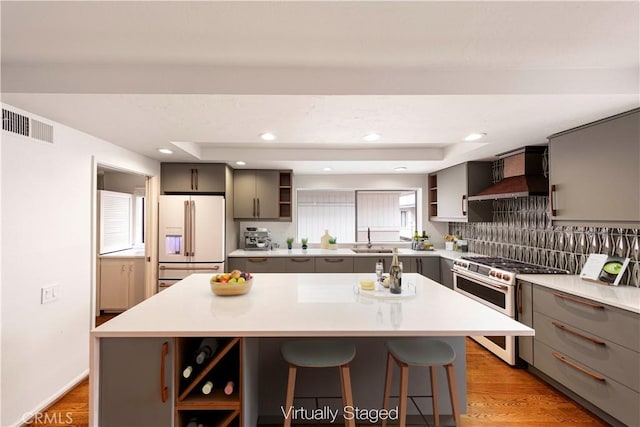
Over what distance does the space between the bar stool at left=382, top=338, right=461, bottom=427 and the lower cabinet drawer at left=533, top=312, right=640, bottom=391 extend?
1.13m

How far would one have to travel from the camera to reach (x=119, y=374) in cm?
144

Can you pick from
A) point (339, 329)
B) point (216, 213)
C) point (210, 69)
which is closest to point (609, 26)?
point (339, 329)

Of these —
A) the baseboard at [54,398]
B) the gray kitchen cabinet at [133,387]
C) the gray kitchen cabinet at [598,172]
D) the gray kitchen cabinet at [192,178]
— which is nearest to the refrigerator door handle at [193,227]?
the gray kitchen cabinet at [192,178]

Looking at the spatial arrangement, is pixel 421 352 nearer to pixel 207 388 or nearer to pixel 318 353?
pixel 318 353

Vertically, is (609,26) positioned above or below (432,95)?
above

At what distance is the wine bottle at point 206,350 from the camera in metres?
1.53

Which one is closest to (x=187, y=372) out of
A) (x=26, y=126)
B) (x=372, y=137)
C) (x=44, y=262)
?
(x=44, y=262)

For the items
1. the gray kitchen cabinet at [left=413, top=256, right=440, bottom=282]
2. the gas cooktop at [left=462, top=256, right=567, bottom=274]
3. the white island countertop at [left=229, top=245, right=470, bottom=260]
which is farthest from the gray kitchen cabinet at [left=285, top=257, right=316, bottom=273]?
the gas cooktop at [left=462, top=256, right=567, bottom=274]

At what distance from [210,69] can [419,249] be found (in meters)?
3.94

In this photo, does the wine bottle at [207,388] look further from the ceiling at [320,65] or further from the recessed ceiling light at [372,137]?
the recessed ceiling light at [372,137]

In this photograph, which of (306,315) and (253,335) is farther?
(306,315)

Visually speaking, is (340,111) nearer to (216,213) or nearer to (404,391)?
(404,391)

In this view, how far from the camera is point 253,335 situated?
4.58 ft

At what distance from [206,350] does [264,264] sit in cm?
266
